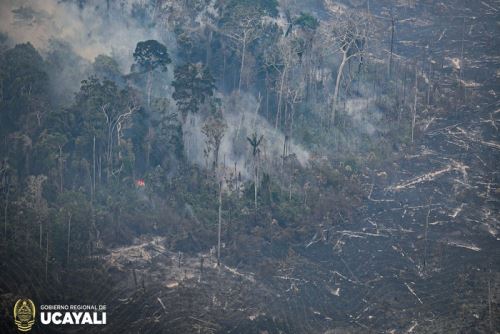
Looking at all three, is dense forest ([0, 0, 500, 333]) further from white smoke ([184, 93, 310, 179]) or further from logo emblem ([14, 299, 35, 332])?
logo emblem ([14, 299, 35, 332])

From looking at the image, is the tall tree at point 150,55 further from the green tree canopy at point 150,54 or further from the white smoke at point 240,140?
the white smoke at point 240,140

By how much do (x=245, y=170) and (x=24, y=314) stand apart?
32.7 metres

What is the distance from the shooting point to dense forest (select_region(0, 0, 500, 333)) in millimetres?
48000

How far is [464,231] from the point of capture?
5925cm

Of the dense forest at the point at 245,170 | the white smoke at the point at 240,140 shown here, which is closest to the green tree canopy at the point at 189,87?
the dense forest at the point at 245,170

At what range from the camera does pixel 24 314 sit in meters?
42.2

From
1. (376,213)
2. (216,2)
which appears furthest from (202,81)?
(376,213)

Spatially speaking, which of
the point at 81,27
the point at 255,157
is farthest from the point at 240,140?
the point at 81,27

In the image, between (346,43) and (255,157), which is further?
(346,43)

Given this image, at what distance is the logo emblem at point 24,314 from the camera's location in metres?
41.6

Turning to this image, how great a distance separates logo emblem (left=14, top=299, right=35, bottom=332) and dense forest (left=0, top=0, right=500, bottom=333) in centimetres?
73

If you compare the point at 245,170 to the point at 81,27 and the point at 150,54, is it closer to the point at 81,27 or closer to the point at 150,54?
the point at 150,54

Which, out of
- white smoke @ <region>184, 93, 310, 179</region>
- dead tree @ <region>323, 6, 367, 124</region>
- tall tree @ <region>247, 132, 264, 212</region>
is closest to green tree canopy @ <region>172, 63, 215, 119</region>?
white smoke @ <region>184, 93, 310, 179</region>

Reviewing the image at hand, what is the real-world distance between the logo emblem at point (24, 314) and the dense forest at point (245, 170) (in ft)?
2.39
